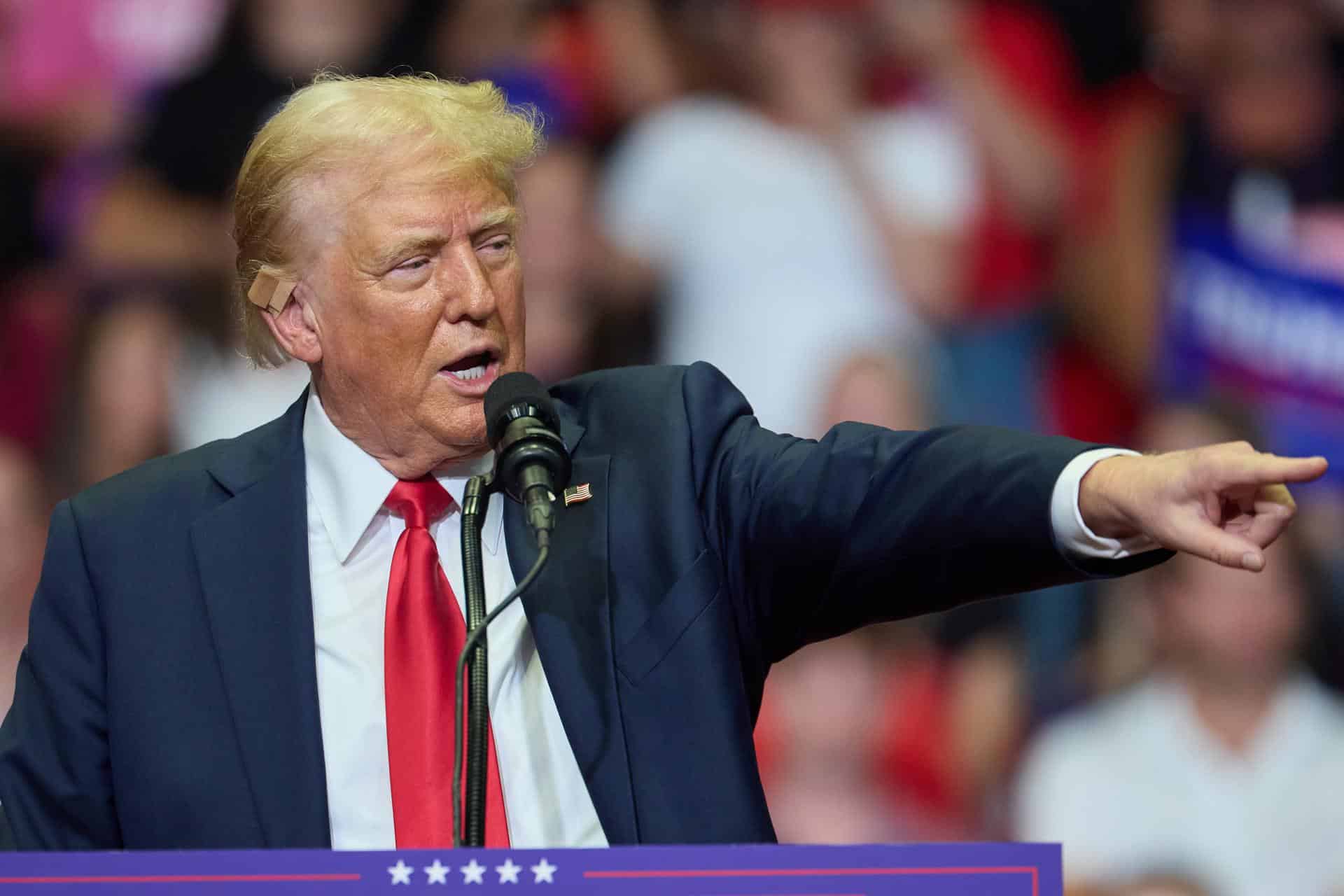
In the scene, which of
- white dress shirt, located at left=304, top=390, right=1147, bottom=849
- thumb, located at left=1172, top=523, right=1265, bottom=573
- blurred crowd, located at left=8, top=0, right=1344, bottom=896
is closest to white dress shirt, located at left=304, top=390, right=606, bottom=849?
white dress shirt, located at left=304, top=390, right=1147, bottom=849

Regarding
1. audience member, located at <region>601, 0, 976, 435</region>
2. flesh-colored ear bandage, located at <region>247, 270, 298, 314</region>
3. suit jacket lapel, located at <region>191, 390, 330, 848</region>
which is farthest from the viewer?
audience member, located at <region>601, 0, 976, 435</region>

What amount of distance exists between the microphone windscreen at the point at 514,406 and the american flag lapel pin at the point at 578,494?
0.30m

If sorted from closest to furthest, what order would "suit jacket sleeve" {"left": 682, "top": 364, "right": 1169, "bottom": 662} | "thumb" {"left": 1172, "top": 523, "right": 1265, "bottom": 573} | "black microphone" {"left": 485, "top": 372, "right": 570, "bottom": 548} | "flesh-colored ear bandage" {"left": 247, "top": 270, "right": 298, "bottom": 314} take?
"thumb" {"left": 1172, "top": 523, "right": 1265, "bottom": 573}, "black microphone" {"left": 485, "top": 372, "right": 570, "bottom": 548}, "suit jacket sleeve" {"left": 682, "top": 364, "right": 1169, "bottom": 662}, "flesh-colored ear bandage" {"left": 247, "top": 270, "right": 298, "bottom": 314}

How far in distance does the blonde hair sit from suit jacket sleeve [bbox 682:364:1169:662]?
384mm

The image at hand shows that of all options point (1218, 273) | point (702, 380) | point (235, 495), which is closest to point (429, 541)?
point (235, 495)

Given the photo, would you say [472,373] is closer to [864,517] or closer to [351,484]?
[351,484]

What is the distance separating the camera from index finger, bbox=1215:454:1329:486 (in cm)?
124

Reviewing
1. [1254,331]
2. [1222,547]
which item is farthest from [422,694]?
[1254,331]

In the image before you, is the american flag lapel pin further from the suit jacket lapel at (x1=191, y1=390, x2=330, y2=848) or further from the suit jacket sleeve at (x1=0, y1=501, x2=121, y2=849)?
the suit jacket sleeve at (x1=0, y1=501, x2=121, y2=849)

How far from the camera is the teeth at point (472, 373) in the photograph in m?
1.84

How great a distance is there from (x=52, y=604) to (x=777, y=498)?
85cm

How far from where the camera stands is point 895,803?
3.93m

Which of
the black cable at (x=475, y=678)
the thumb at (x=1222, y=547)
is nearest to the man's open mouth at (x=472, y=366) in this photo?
the black cable at (x=475, y=678)

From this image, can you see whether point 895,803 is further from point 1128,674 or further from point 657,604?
point 657,604
